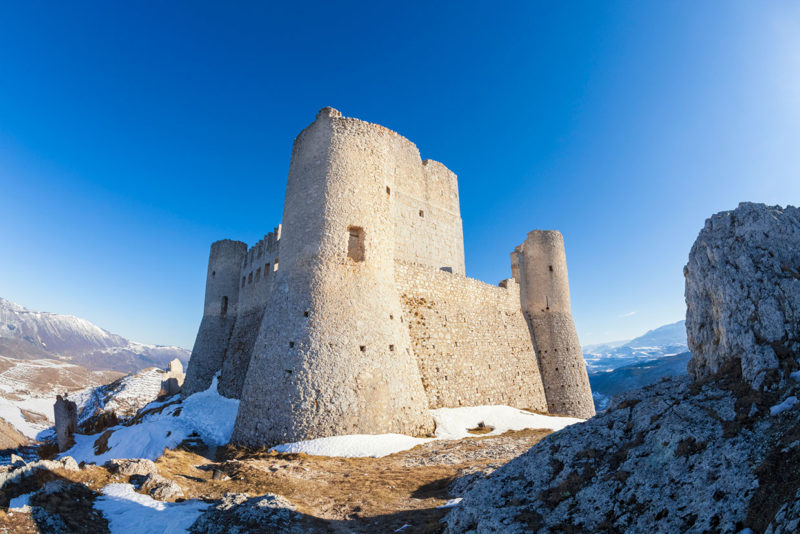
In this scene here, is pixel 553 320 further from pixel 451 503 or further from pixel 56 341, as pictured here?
pixel 56 341

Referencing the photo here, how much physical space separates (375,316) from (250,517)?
24.5ft

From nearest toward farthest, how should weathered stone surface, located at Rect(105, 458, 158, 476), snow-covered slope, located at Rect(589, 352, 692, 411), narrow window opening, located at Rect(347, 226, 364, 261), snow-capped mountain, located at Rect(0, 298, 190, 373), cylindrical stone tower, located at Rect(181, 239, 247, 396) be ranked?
weathered stone surface, located at Rect(105, 458, 158, 476), narrow window opening, located at Rect(347, 226, 364, 261), cylindrical stone tower, located at Rect(181, 239, 247, 396), snow-covered slope, located at Rect(589, 352, 692, 411), snow-capped mountain, located at Rect(0, 298, 190, 373)

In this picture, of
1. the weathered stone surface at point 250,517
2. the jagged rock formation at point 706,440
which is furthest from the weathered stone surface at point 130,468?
the jagged rock formation at point 706,440

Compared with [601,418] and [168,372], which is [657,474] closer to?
[601,418]

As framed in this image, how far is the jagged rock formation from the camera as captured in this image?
2848 mm

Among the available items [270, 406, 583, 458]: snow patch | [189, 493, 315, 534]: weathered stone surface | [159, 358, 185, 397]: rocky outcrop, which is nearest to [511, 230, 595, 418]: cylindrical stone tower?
[270, 406, 583, 458]: snow patch

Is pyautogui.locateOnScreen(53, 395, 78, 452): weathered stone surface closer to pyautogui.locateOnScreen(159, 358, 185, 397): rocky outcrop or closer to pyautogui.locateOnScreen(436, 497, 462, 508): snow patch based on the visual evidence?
pyautogui.locateOnScreen(159, 358, 185, 397): rocky outcrop

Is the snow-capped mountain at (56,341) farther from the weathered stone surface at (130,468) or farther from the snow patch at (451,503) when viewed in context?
the snow patch at (451,503)

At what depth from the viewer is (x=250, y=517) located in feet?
17.5

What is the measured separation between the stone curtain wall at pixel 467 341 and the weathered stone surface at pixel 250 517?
30.1ft

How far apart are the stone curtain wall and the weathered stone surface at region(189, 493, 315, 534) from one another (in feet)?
30.1

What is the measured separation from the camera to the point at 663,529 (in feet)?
9.72

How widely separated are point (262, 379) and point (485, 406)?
9240 mm

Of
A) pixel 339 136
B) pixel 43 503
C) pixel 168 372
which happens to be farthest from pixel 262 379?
pixel 168 372
